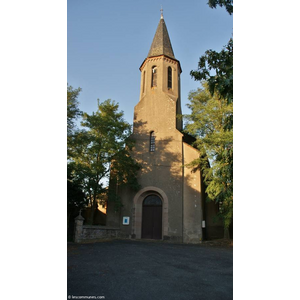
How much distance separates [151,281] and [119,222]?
40.4ft

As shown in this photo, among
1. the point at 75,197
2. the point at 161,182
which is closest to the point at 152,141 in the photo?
the point at 161,182

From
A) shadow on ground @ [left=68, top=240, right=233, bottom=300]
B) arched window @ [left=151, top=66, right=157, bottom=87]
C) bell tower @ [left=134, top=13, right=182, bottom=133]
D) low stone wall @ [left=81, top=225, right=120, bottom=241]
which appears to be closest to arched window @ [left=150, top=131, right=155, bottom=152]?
bell tower @ [left=134, top=13, right=182, bottom=133]

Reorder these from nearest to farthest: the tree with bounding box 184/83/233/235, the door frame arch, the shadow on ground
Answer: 1. the shadow on ground
2. the tree with bounding box 184/83/233/235
3. the door frame arch

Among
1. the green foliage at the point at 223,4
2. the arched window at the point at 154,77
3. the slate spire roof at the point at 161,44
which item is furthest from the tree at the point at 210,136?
the green foliage at the point at 223,4

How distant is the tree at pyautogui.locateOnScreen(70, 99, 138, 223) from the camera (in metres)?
15.3

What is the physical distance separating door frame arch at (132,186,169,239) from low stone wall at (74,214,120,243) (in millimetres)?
1586

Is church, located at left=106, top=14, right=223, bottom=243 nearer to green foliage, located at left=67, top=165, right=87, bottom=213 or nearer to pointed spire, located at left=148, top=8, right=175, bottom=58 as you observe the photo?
green foliage, located at left=67, top=165, right=87, bottom=213

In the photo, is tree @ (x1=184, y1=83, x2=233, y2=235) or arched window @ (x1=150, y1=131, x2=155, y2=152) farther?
arched window @ (x1=150, y1=131, x2=155, y2=152)

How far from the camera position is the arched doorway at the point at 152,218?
1756cm

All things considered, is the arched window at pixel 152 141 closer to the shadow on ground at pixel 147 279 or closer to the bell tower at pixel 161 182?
the bell tower at pixel 161 182
